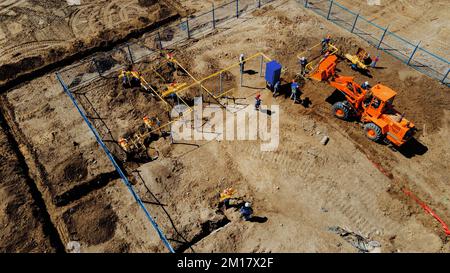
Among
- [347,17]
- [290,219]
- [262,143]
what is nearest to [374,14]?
[347,17]

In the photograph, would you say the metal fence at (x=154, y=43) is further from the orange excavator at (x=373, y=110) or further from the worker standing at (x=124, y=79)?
the orange excavator at (x=373, y=110)

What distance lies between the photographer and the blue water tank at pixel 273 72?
63.4ft

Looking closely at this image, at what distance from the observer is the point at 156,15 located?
26.6m

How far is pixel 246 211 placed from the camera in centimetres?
1485

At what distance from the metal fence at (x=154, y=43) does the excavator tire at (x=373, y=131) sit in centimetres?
1387

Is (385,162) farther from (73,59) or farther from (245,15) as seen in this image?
(73,59)

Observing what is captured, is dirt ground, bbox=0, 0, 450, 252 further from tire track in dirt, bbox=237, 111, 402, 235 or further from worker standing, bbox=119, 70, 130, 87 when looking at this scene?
worker standing, bbox=119, 70, 130, 87

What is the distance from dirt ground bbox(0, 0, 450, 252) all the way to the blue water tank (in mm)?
1109

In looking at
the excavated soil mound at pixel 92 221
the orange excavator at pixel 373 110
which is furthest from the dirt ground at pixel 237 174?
the orange excavator at pixel 373 110

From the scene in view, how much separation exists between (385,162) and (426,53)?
10553 mm

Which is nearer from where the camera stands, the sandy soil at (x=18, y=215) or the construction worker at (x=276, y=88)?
the sandy soil at (x=18, y=215)

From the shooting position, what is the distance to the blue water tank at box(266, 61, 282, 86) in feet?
63.4

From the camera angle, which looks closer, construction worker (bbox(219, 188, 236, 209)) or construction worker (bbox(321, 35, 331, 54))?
construction worker (bbox(219, 188, 236, 209))

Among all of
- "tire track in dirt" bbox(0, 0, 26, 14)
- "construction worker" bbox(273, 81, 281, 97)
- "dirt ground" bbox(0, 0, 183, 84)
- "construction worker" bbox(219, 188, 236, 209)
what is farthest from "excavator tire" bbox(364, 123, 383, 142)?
"tire track in dirt" bbox(0, 0, 26, 14)
